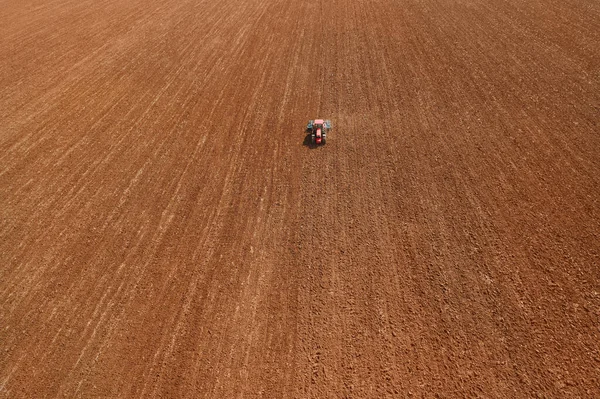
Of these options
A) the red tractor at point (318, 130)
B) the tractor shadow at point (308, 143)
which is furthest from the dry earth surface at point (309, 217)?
the red tractor at point (318, 130)

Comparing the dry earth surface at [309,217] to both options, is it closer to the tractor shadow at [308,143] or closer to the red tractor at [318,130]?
the tractor shadow at [308,143]

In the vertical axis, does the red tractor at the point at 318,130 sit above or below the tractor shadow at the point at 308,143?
above

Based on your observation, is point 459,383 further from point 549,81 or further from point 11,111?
point 11,111

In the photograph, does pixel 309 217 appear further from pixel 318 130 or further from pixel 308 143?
pixel 318 130

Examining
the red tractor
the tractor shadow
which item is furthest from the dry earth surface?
the red tractor

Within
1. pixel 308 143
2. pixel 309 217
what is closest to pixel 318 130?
pixel 308 143

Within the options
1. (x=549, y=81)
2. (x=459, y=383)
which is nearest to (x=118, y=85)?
(x=459, y=383)
